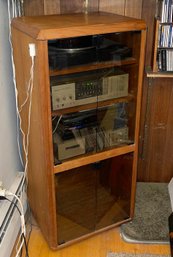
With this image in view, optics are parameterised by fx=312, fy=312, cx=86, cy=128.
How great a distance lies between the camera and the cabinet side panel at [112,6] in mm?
1586

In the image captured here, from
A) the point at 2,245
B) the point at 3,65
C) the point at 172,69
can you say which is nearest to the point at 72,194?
the point at 2,245

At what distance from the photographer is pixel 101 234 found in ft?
5.48

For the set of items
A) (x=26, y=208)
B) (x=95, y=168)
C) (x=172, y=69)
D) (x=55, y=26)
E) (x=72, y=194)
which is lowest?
(x=26, y=208)

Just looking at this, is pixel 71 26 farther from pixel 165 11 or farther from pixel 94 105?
pixel 165 11

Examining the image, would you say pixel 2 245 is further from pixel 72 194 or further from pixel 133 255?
pixel 133 255

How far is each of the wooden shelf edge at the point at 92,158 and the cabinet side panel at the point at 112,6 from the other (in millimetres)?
700

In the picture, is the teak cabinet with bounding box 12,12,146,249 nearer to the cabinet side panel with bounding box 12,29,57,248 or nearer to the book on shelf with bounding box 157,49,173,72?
the cabinet side panel with bounding box 12,29,57,248

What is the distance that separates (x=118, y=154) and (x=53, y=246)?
55 cm

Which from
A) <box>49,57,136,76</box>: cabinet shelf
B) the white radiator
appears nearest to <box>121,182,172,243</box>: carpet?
the white radiator

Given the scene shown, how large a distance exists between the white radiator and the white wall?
42 mm

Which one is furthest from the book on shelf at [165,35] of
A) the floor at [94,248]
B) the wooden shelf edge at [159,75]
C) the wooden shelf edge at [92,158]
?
the floor at [94,248]

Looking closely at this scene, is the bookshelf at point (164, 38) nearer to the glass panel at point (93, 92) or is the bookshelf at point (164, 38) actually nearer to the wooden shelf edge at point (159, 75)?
the wooden shelf edge at point (159, 75)

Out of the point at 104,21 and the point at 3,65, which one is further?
the point at 3,65

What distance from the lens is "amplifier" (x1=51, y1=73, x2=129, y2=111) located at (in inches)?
50.9
